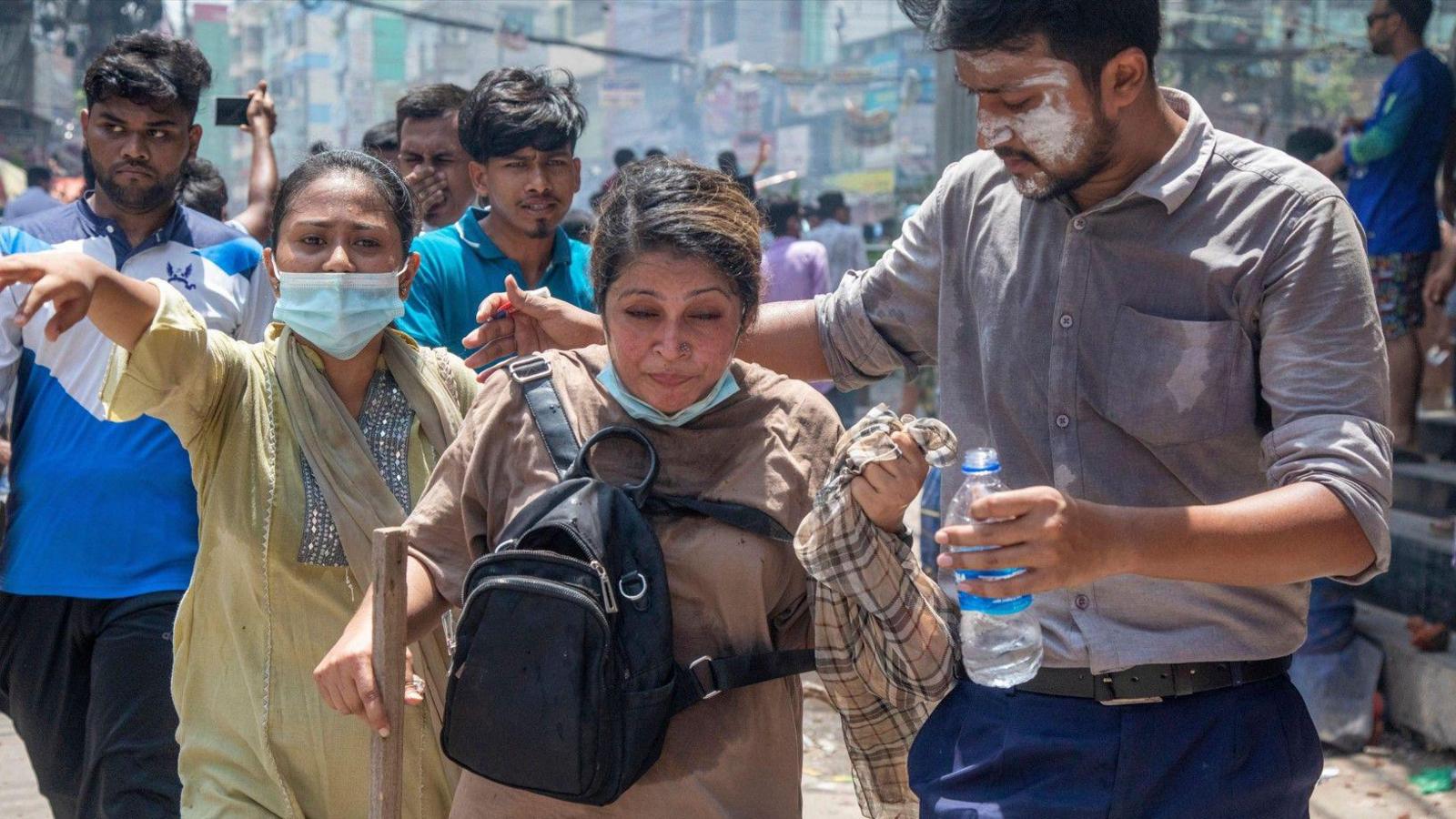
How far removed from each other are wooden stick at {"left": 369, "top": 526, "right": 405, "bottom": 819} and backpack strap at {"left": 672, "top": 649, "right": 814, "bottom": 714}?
0.42 metres

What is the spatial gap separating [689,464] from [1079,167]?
757 millimetres

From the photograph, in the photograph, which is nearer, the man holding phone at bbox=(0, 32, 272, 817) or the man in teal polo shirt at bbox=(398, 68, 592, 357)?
the man holding phone at bbox=(0, 32, 272, 817)

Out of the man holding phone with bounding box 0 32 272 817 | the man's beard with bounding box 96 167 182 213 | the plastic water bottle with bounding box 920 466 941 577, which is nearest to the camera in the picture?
the man holding phone with bounding box 0 32 272 817

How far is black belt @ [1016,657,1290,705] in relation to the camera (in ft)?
7.69

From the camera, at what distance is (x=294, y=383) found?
10.3ft

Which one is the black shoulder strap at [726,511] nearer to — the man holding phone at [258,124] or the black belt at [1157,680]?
the black belt at [1157,680]

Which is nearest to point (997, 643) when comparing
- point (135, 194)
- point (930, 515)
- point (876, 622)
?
point (876, 622)

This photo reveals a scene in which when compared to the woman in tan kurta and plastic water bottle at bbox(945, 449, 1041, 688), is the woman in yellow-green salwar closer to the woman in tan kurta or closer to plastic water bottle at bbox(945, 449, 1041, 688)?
the woman in tan kurta

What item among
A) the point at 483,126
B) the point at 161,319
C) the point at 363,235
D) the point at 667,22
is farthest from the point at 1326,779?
the point at 667,22

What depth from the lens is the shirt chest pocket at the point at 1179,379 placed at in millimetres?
2287

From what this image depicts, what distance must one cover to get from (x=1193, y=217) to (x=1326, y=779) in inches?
164

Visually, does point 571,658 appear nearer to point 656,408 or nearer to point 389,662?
point 389,662

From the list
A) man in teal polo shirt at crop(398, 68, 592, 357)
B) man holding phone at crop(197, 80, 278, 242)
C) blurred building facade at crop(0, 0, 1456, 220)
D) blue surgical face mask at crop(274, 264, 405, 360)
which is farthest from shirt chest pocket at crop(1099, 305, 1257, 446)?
blurred building facade at crop(0, 0, 1456, 220)

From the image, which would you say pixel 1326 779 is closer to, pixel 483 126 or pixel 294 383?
pixel 483 126
